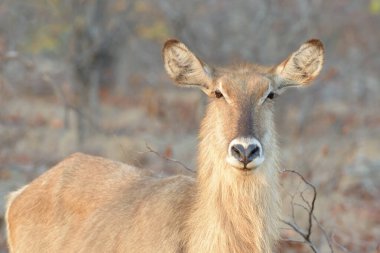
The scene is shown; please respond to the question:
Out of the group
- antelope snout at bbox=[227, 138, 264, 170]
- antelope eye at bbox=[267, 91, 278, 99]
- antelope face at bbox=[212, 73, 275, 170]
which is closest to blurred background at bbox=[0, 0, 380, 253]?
antelope eye at bbox=[267, 91, 278, 99]

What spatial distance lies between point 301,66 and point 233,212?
4.45 feet

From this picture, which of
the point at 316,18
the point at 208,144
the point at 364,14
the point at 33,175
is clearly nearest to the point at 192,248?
the point at 208,144

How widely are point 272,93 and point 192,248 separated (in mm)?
1285

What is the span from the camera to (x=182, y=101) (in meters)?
27.4

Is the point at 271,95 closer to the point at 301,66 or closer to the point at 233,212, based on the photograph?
the point at 301,66

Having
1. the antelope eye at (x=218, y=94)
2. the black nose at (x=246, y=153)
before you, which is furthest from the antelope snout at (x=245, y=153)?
the antelope eye at (x=218, y=94)

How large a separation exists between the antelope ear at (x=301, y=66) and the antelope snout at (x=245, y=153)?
920 mm

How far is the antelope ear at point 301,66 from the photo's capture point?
21.8 ft

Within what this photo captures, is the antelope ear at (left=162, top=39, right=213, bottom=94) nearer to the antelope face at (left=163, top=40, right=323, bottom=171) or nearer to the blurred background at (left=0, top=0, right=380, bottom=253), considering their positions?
the antelope face at (left=163, top=40, right=323, bottom=171)

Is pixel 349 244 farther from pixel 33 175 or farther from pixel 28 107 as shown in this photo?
pixel 28 107

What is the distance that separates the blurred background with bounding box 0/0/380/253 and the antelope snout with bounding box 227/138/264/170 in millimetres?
1611

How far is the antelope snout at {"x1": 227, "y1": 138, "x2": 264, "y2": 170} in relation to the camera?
5734 millimetres

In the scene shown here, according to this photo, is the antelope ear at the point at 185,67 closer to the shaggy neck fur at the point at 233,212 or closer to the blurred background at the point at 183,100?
the shaggy neck fur at the point at 233,212

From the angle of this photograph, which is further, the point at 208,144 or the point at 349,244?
the point at 349,244
